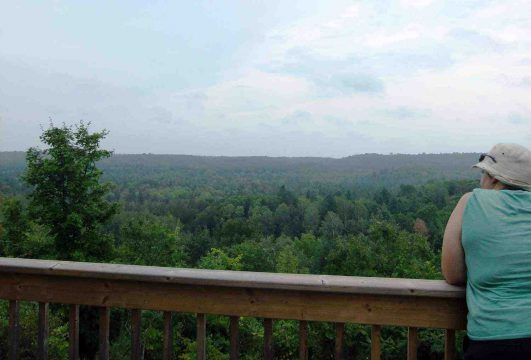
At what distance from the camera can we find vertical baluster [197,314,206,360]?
1.84 meters

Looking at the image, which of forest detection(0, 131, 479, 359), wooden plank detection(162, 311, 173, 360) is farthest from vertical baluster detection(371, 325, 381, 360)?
forest detection(0, 131, 479, 359)

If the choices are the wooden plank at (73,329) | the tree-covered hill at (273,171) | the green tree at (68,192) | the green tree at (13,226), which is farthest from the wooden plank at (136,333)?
the tree-covered hill at (273,171)

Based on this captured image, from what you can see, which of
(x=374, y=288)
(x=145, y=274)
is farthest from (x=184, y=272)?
(x=374, y=288)

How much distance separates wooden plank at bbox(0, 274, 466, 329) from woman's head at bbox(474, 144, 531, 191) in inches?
18.1

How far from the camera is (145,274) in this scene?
5.99 ft

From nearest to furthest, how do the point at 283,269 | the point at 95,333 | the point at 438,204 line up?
the point at 95,333
the point at 283,269
the point at 438,204

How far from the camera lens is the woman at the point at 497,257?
1.52m

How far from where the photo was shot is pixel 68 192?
24672 millimetres

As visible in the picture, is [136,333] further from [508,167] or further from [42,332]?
[508,167]

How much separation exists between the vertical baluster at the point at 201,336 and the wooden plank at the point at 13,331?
0.80m

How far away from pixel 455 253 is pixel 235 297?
0.81m

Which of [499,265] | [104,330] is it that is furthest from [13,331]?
[499,265]

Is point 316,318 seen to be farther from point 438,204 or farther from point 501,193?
point 438,204

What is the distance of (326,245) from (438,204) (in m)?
27.5
